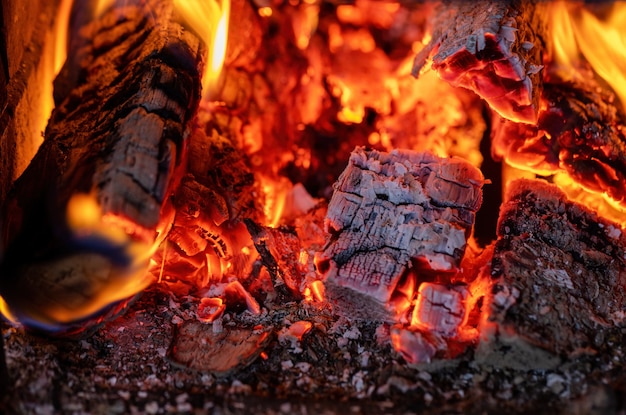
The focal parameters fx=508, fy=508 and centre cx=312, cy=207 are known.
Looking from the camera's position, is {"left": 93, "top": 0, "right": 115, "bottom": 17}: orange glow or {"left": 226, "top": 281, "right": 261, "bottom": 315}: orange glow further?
{"left": 93, "top": 0, "right": 115, "bottom": 17}: orange glow

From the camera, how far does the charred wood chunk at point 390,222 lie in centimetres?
176

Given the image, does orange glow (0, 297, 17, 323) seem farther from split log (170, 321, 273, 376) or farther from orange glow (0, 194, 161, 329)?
split log (170, 321, 273, 376)

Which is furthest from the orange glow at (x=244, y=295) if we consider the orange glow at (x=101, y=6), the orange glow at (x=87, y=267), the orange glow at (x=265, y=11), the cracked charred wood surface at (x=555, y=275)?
the orange glow at (x=265, y=11)

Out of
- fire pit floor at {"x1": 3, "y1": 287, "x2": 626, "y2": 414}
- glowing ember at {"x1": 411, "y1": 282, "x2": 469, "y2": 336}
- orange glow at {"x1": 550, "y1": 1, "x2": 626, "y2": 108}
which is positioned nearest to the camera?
fire pit floor at {"x1": 3, "y1": 287, "x2": 626, "y2": 414}

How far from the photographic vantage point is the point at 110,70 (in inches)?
82.2

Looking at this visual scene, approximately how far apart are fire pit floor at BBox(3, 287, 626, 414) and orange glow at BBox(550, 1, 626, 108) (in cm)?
130

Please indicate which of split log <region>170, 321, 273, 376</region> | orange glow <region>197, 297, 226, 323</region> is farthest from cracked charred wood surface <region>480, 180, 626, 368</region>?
orange glow <region>197, 297, 226, 323</region>

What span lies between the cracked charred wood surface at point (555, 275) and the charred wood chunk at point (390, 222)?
18 cm

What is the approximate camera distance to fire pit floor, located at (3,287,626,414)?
1.48 metres

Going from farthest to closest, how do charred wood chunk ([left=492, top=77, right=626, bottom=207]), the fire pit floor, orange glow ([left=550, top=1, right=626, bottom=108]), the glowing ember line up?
orange glow ([left=550, top=1, right=626, bottom=108])
charred wood chunk ([left=492, top=77, right=626, bottom=207])
the glowing ember
the fire pit floor

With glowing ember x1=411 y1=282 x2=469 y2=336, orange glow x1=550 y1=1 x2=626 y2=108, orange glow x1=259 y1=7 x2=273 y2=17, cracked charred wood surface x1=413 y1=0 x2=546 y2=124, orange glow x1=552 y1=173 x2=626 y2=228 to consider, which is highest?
orange glow x1=550 y1=1 x2=626 y2=108

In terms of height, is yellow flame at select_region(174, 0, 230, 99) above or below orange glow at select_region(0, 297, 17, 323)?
above

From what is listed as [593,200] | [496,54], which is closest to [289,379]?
[496,54]

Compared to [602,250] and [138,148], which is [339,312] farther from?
[602,250]
